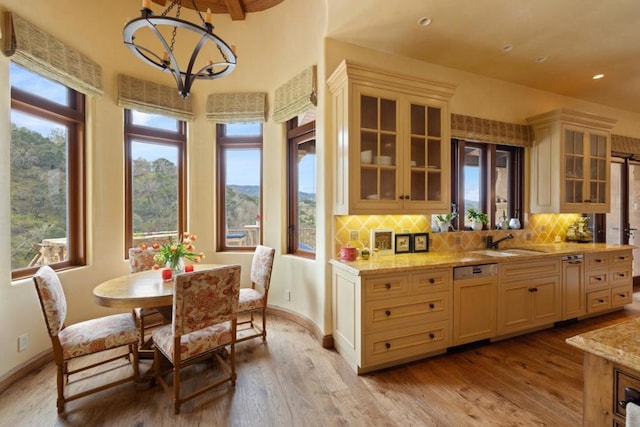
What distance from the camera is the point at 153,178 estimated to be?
371 centimetres

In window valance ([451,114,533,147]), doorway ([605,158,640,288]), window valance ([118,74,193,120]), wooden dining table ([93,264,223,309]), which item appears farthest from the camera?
doorway ([605,158,640,288])

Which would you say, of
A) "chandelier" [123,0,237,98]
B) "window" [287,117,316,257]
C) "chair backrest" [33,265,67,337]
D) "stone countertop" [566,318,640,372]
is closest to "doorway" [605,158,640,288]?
"window" [287,117,316,257]

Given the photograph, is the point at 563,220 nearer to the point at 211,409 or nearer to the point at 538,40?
the point at 538,40

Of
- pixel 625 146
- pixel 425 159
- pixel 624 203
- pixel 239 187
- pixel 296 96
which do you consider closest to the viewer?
pixel 425 159

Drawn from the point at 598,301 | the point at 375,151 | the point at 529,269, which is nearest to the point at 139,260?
the point at 375,151

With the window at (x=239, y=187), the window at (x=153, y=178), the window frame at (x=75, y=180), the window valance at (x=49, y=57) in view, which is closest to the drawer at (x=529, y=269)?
the window at (x=239, y=187)

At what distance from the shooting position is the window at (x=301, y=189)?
3.47m

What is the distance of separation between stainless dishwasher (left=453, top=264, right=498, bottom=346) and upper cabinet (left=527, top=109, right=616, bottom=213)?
67.0 inches

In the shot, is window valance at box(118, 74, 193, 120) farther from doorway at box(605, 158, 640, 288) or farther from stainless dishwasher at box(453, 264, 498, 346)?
doorway at box(605, 158, 640, 288)

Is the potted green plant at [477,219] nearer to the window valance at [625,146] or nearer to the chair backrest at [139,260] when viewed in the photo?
the window valance at [625,146]

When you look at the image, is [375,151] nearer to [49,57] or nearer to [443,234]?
[443,234]

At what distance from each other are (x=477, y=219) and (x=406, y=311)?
5.94 feet

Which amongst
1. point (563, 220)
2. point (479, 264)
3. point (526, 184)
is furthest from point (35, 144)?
point (563, 220)

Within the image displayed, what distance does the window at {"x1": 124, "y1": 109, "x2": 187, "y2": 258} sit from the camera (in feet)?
11.6
